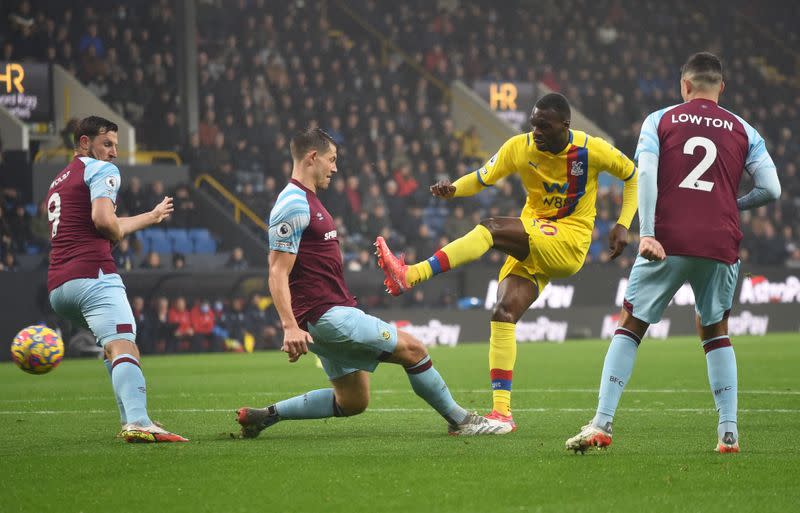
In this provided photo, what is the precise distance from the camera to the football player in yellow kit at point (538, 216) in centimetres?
817

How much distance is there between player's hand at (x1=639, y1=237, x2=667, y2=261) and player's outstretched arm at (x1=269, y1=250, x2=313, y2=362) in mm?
2014

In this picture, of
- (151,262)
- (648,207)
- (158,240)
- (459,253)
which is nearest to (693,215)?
(648,207)

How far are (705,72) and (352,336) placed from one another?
2.68 metres

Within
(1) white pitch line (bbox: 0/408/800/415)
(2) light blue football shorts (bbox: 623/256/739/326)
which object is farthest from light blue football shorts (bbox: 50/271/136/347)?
(2) light blue football shorts (bbox: 623/256/739/326)

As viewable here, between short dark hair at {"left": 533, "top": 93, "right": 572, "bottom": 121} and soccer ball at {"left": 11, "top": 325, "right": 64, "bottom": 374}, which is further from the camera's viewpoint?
soccer ball at {"left": 11, "top": 325, "right": 64, "bottom": 374}

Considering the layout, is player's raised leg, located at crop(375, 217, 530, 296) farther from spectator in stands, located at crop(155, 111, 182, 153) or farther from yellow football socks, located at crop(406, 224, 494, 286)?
spectator in stands, located at crop(155, 111, 182, 153)

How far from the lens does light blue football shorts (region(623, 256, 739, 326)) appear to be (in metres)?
6.66

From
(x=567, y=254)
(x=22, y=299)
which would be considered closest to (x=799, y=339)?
(x=22, y=299)

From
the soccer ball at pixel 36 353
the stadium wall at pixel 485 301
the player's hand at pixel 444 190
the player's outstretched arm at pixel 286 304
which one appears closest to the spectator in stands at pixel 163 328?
the stadium wall at pixel 485 301

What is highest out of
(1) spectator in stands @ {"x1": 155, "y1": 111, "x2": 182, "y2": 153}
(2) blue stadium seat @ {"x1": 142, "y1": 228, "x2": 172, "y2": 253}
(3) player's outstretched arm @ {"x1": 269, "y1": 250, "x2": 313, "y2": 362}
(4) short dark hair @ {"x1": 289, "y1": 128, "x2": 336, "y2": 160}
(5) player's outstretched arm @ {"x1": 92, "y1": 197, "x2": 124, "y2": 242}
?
(1) spectator in stands @ {"x1": 155, "y1": 111, "x2": 182, "y2": 153}

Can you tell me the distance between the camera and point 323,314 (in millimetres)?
7406

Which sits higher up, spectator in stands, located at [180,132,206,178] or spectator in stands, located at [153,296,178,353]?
spectator in stands, located at [180,132,206,178]

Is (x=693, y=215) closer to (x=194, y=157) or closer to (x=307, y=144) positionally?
(x=307, y=144)

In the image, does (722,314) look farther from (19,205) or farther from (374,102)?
(374,102)
